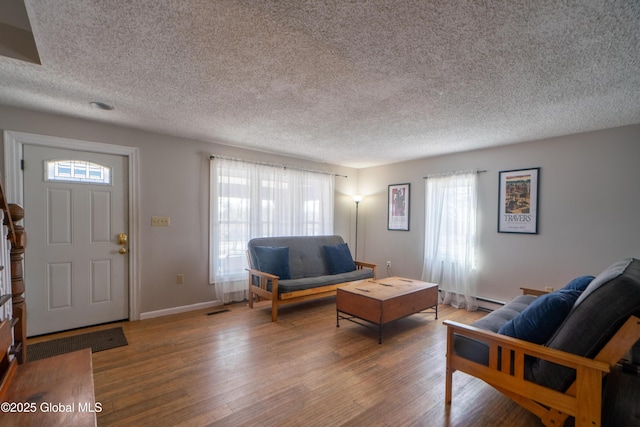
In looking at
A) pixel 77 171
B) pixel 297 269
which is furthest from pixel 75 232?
pixel 297 269

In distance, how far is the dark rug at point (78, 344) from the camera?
8.49 ft

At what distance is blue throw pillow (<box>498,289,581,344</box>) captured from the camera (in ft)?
5.30

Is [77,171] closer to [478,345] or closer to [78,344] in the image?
[78,344]

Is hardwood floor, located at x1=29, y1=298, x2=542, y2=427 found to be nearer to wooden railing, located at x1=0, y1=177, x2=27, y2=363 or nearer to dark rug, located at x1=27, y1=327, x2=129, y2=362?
dark rug, located at x1=27, y1=327, x2=129, y2=362

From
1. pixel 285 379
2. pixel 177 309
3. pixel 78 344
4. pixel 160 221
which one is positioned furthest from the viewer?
pixel 177 309

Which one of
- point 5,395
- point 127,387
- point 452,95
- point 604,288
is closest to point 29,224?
point 127,387

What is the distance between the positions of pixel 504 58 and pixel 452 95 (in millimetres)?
566

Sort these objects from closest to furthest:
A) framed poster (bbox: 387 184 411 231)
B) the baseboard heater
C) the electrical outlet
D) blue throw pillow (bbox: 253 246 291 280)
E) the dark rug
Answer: the dark rug < the electrical outlet < blue throw pillow (bbox: 253 246 291 280) < the baseboard heater < framed poster (bbox: 387 184 411 231)

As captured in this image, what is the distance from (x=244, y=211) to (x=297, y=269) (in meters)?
1.17

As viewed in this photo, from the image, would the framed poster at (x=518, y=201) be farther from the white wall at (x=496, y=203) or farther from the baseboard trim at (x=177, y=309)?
the baseboard trim at (x=177, y=309)

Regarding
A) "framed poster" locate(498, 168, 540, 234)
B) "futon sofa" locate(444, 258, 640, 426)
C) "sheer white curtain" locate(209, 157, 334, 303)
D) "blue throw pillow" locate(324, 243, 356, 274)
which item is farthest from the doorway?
"framed poster" locate(498, 168, 540, 234)

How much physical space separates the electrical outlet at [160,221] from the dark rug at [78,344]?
4.12 feet

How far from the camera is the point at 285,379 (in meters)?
2.19

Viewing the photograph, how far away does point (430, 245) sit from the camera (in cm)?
448
